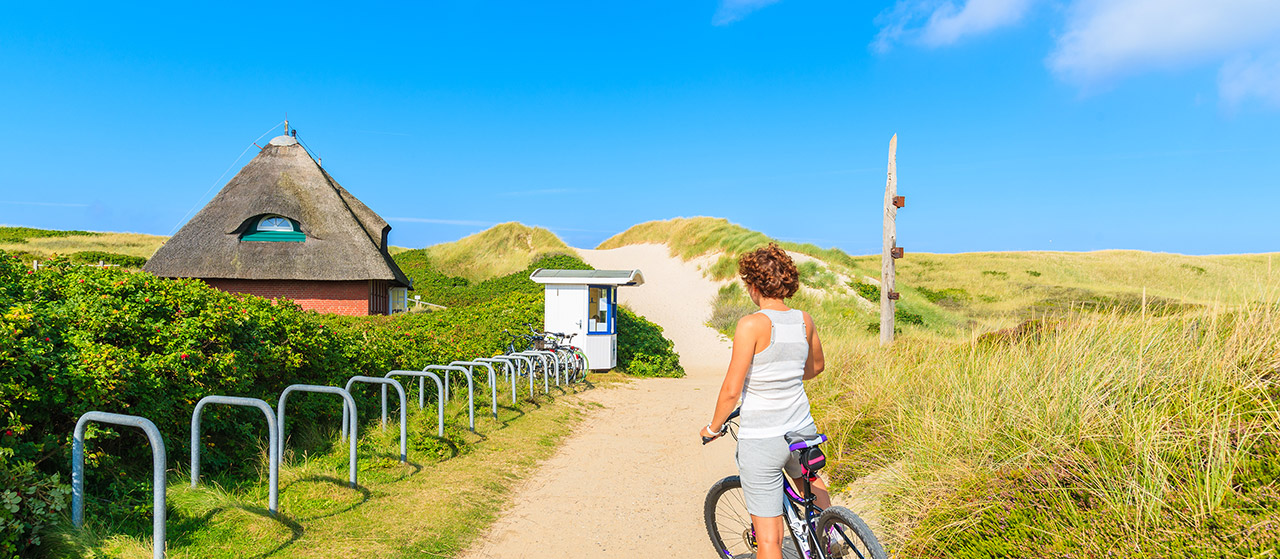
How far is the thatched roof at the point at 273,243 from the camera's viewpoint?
19938 mm

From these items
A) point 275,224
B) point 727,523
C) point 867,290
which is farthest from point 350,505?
point 867,290

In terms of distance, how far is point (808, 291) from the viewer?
2814 cm

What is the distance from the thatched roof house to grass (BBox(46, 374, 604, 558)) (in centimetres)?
1444

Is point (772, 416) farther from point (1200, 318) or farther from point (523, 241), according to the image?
point (523, 241)

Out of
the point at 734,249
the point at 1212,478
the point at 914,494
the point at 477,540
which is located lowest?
the point at 477,540

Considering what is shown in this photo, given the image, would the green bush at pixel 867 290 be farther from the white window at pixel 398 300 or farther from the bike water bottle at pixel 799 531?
the bike water bottle at pixel 799 531

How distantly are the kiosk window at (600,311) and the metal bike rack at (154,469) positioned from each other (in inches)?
434

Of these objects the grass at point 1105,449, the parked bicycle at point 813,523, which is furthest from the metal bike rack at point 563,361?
the parked bicycle at point 813,523

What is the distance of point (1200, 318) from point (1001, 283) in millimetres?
44418

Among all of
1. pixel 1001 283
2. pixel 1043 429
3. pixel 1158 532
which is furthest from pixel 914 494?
pixel 1001 283

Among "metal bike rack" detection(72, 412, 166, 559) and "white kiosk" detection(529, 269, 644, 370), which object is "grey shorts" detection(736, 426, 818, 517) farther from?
"white kiosk" detection(529, 269, 644, 370)

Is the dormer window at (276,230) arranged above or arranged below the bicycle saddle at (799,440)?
above

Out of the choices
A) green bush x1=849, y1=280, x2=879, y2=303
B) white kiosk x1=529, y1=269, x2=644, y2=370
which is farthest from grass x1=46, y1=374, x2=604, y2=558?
green bush x1=849, y1=280, x2=879, y2=303

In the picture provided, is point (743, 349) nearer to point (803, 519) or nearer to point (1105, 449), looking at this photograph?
point (803, 519)
